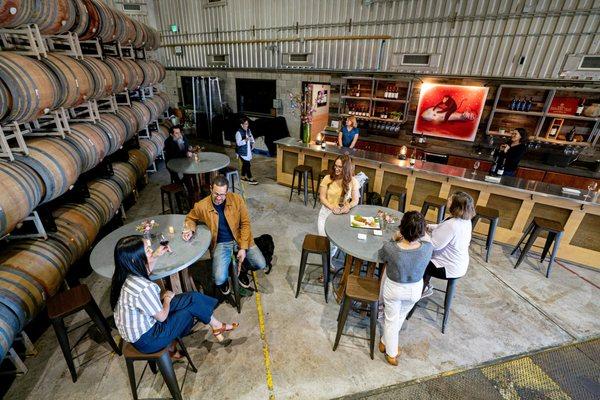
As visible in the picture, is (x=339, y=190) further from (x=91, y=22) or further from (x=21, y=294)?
(x=91, y=22)

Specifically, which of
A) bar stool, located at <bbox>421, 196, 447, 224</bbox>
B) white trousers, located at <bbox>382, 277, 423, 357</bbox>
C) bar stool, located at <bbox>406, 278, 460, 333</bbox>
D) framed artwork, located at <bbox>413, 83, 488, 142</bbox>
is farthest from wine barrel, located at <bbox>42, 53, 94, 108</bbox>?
framed artwork, located at <bbox>413, 83, 488, 142</bbox>

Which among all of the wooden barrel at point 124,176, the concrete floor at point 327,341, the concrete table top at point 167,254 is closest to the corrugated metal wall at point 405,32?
the concrete floor at point 327,341

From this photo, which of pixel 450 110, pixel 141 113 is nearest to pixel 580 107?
pixel 450 110

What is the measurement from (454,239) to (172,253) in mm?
2938

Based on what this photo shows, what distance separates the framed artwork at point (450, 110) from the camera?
696cm

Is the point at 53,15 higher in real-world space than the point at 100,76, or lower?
higher

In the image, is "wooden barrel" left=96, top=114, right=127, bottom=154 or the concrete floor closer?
the concrete floor

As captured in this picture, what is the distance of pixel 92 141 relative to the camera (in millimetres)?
4281

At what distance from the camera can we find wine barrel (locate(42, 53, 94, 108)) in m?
3.61

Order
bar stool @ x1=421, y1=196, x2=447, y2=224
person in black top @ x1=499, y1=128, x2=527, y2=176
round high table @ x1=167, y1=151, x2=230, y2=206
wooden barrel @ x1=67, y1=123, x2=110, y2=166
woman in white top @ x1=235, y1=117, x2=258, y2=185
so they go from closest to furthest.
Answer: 1. wooden barrel @ x1=67, y1=123, x2=110, y2=166
2. bar stool @ x1=421, y1=196, x2=447, y2=224
3. person in black top @ x1=499, y1=128, x2=527, y2=176
4. round high table @ x1=167, y1=151, x2=230, y2=206
5. woman in white top @ x1=235, y1=117, x2=258, y2=185

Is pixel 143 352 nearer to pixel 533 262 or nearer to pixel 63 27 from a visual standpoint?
pixel 63 27

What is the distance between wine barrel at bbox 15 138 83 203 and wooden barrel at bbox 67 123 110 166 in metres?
0.33

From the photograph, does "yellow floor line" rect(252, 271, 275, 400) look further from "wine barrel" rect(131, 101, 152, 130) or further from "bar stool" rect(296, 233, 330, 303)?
"wine barrel" rect(131, 101, 152, 130)

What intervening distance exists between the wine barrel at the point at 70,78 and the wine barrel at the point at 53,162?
595 millimetres
